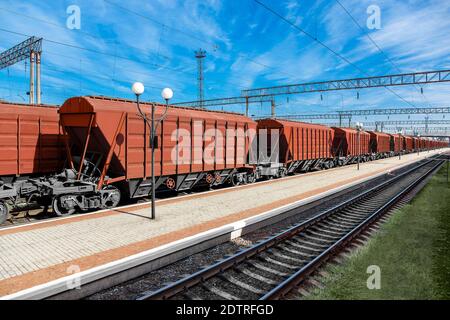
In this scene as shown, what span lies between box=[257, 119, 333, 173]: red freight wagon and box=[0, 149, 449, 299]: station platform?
8.49m

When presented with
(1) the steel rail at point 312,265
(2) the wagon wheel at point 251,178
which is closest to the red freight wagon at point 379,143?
(2) the wagon wheel at point 251,178

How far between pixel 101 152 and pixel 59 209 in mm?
2475

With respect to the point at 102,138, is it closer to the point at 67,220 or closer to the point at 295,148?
the point at 67,220

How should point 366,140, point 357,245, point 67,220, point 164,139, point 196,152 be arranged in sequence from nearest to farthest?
point 357,245, point 67,220, point 164,139, point 196,152, point 366,140

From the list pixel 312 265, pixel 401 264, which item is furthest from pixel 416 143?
pixel 312 265

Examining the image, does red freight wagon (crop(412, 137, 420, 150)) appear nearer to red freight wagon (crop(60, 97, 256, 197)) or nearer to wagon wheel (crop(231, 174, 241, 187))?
wagon wheel (crop(231, 174, 241, 187))

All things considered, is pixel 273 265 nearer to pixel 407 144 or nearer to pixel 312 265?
pixel 312 265

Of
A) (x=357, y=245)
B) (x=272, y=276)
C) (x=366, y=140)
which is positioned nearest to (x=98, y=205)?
(x=272, y=276)

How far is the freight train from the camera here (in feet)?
35.4

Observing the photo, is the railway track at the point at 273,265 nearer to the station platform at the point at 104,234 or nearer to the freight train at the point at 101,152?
the station platform at the point at 104,234

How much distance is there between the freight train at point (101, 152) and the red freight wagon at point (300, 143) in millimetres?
5119

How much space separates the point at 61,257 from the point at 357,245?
754cm

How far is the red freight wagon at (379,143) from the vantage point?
42688 millimetres

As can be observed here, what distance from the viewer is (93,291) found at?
5773 millimetres
